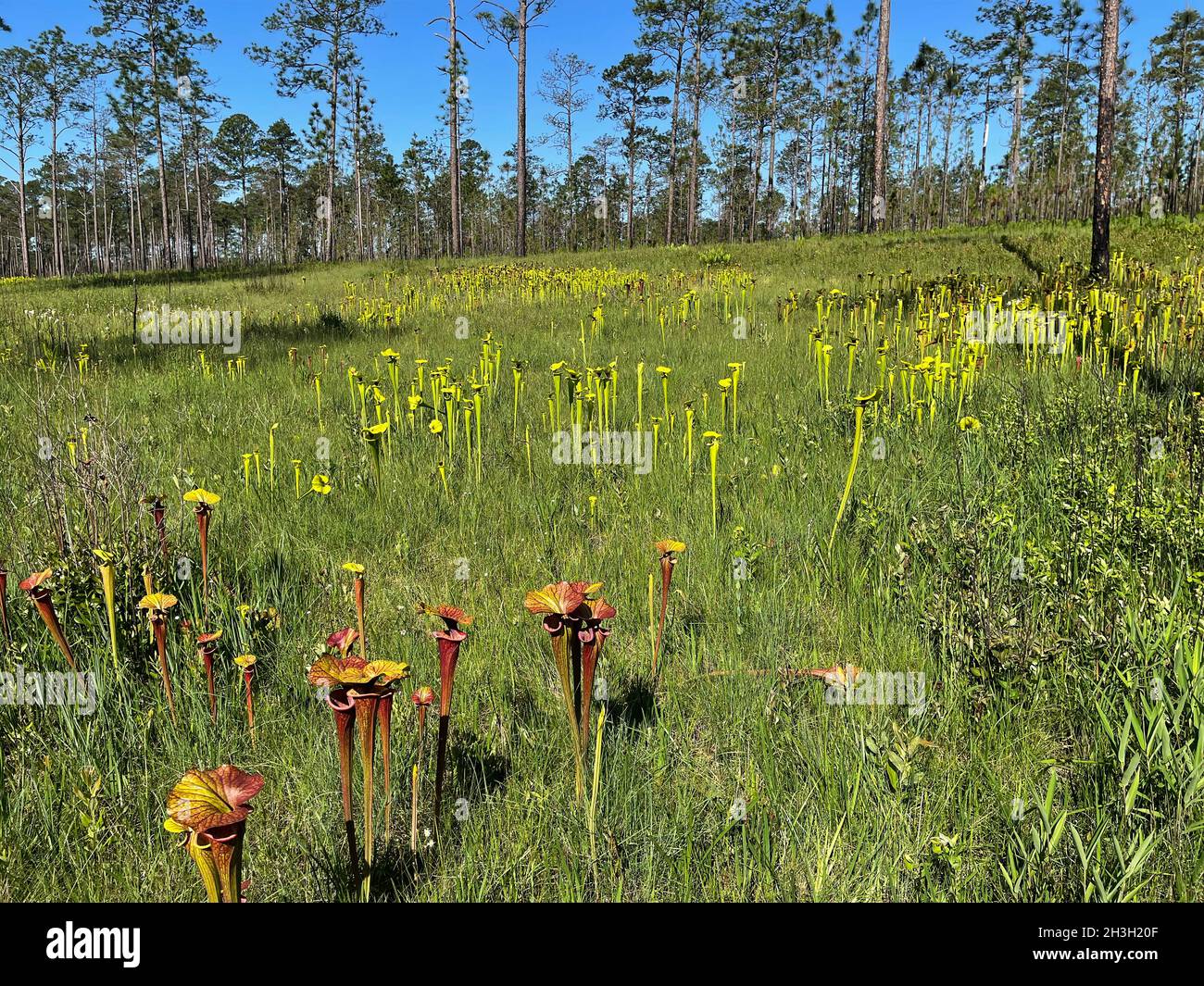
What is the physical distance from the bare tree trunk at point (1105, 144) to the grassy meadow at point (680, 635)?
4.49 metres

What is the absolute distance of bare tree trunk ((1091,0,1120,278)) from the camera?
844 centimetres

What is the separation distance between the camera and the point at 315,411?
16.2ft

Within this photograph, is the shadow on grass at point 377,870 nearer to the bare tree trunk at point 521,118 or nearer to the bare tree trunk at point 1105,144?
the bare tree trunk at point 1105,144

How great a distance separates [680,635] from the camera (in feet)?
7.14

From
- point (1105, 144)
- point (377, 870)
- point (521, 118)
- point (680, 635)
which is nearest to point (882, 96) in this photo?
point (521, 118)

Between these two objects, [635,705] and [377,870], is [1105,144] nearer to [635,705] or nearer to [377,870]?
[635,705]

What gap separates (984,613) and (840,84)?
5516cm

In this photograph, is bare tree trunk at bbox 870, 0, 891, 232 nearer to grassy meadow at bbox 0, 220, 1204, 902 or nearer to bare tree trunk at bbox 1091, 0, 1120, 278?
bare tree trunk at bbox 1091, 0, 1120, 278

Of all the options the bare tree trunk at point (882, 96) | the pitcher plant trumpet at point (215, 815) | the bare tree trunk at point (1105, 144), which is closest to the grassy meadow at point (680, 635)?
the pitcher plant trumpet at point (215, 815)

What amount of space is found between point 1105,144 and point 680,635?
10219mm

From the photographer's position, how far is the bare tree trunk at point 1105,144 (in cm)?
844
